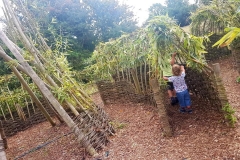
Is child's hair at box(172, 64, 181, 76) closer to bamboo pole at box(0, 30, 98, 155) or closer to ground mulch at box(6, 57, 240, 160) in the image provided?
ground mulch at box(6, 57, 240, 160)

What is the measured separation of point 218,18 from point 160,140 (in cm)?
625

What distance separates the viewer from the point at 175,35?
10.8 ft

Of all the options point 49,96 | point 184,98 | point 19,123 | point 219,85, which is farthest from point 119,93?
point 219,85

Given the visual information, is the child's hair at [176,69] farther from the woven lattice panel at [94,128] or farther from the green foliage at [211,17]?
the green foliage at [211,17]

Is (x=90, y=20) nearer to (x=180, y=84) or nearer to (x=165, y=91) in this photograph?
(x=165, y=91)

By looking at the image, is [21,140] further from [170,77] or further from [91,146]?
[170,77]

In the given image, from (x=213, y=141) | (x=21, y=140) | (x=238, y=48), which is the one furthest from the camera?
→ (x=238, y=48)

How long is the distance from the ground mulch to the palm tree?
1846 millimetres

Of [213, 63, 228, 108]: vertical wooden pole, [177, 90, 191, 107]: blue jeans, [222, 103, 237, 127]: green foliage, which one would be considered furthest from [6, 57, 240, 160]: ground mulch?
[213, 63, 228, 108]: vertical wooden pole

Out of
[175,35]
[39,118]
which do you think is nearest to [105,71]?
[39,118]

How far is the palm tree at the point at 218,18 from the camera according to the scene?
6.16 metres

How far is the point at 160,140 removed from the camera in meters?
3.52

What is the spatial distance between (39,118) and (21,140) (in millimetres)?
1394

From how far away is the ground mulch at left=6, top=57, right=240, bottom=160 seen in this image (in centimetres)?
296
